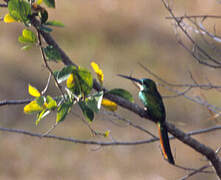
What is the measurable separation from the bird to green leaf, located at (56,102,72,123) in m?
0.89

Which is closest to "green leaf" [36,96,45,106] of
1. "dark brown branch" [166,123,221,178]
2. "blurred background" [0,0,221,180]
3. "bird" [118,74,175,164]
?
"dark brown branch" [166,123,221,178]

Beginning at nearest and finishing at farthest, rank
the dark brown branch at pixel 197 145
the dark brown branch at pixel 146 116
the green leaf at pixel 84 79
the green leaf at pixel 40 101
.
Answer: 1. the green leaf at pixel 84 79
2. the green leaf at pixel 40 101
3. the dark brown branch at pixel 146 116
4. the dark brown branch at pixel 197 145

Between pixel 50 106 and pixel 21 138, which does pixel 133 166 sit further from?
pixel 50 106

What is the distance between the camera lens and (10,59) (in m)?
7.49

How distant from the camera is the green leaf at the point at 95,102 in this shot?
1381 mm

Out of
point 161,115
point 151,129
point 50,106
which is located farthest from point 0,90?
point 50,106

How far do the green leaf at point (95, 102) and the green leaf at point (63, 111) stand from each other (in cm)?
6

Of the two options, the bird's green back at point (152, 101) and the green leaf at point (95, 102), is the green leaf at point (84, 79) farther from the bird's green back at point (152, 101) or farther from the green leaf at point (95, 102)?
the bird's green back at point (152, 101)

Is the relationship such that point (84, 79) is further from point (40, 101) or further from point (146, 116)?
point (146, 116)

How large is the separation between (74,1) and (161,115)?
7813 millimetres

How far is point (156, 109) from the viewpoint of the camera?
2463 millimetres

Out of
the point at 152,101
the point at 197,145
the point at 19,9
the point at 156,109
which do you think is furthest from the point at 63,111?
the point at 152,101

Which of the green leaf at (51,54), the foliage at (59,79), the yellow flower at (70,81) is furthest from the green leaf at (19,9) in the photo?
the yellow flower at (70,81)

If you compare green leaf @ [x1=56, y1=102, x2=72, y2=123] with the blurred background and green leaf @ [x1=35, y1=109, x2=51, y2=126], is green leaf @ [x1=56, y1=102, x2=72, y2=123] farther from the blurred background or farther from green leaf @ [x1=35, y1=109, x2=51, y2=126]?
the blurred background
